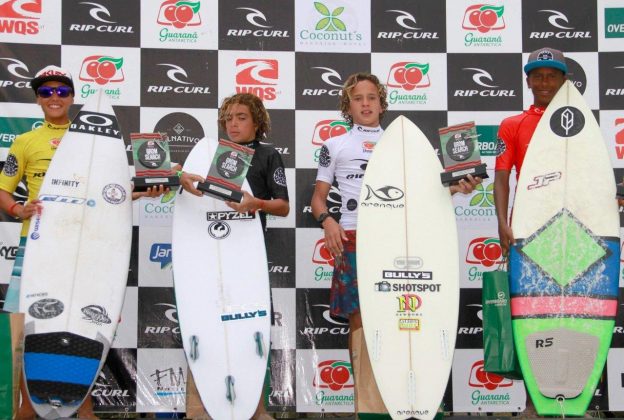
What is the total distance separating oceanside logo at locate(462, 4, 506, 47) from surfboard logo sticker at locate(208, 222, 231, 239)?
2.07 meters

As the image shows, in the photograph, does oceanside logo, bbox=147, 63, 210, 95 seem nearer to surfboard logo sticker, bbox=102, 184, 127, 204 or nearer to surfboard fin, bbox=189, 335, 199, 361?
surfboard logo sticker, bbox=102, 184, 127, 204

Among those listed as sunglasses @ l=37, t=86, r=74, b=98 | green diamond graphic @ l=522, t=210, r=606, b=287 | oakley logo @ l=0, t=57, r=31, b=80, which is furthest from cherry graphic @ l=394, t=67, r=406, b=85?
oakley logo @ l=0, t=57, r=31, b=80

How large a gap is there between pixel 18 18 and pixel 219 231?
196 centimetres

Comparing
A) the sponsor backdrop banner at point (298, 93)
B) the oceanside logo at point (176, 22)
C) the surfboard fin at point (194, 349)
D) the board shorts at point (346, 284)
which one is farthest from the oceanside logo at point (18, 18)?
the board shorts at point (346, 284)

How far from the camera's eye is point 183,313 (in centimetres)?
470

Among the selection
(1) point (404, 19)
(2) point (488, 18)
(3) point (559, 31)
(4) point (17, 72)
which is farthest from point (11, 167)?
(3) point (559, 31)

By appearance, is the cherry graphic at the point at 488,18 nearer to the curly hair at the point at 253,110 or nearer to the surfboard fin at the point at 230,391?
the curly hair at the point at 253,110

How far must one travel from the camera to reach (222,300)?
475 cm

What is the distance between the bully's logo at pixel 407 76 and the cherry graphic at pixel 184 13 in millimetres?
1286

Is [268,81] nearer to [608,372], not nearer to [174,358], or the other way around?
[174,358]

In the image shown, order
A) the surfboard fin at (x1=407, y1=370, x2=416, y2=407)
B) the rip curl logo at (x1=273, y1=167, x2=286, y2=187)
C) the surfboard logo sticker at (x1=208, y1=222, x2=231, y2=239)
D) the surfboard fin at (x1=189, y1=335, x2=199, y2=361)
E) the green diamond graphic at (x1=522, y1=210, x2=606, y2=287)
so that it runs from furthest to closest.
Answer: the rip curl logo at (x1=273, y1=167, x2=286, y2=187) < the surfboard logo sticker at (x1=208, y1=222, x2=231, y2=239) < the green diamond graphic at (x1=522, y1=210, x2=606, y2=287) < the surfboard fin at (x1=189, y1=335, x2=199, y2=361) < the surfboard fin at (x1=407, y1=370, x2=416, y2=407)

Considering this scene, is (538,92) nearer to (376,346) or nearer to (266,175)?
(266,175)

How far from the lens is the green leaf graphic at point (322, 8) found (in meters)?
5.86

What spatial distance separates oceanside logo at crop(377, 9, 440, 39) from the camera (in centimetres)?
590
